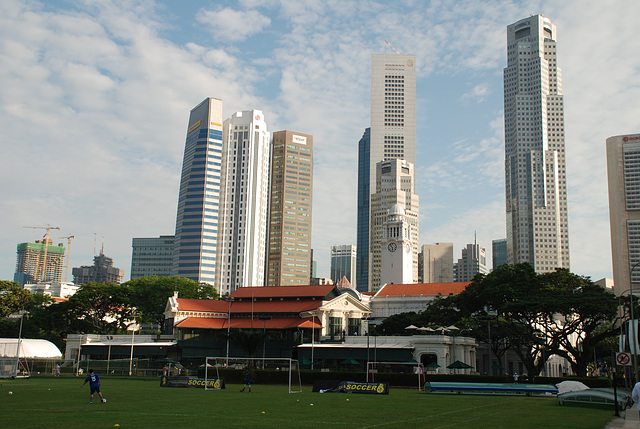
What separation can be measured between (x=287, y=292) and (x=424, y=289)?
3026cm

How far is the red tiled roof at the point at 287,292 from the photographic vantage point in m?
97.8

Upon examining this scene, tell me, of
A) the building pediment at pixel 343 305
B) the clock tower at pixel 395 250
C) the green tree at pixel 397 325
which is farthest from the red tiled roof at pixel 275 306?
the clock tower at pixel 395 250

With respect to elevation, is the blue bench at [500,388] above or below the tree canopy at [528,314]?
below

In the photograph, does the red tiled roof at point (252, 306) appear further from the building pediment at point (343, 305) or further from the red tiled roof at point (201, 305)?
the building pediment at point (343, 305)

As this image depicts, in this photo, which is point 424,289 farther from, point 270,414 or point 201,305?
point 270,414

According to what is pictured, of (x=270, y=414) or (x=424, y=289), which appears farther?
(x=424, y=289)

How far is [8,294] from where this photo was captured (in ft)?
326

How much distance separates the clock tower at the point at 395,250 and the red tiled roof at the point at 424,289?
1285 inches

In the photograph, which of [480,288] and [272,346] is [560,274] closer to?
[480,288]

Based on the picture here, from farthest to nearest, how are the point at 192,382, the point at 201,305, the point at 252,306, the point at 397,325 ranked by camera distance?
the point at 397,325 < the point at 201,305 < the point at 252,306 < the point at 192,382

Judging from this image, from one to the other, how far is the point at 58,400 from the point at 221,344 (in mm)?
58011

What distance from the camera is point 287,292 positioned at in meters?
100

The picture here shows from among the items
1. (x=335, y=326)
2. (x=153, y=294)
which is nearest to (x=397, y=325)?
(x=335, y=326)

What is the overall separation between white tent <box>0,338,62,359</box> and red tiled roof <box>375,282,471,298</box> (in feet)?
203
